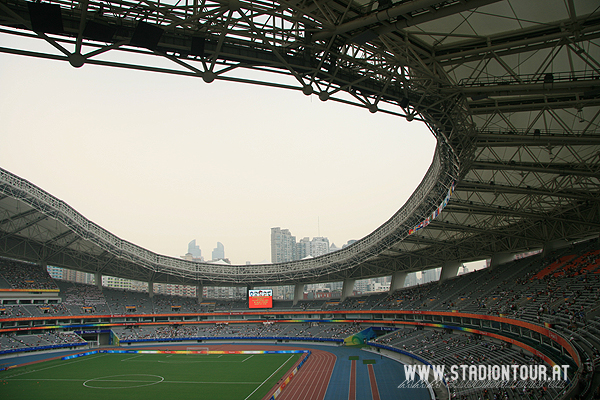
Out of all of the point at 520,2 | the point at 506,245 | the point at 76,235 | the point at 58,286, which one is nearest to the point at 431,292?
the point at 506,245

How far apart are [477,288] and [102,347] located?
60.0m

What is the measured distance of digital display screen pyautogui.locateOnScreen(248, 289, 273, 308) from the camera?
72.9 metres

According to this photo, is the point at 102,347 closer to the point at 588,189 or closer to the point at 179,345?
the point at 179,345

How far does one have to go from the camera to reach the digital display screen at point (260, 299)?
72875 millimetres

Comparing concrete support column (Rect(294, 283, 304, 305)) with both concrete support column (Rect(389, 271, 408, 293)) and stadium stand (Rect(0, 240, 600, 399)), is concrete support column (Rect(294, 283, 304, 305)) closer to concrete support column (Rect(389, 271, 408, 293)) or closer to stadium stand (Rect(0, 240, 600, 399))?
stadium stand (Rect(0, 240, 600, 399))

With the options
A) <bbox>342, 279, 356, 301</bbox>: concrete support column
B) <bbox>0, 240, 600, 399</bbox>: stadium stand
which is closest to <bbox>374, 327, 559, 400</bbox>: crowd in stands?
<bbox>0, 240, 600, 399</bbox>: stadium stand

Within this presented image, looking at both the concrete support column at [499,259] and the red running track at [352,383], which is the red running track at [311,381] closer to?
the red running track at [352,383]

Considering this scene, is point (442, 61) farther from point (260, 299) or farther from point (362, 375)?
point (260, 299)

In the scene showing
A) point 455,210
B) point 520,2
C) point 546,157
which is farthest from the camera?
point 455,210

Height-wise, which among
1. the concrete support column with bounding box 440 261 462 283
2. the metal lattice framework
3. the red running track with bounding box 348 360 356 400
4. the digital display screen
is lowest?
the red running track with bounding box 348 360 356 400

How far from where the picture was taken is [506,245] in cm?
4834

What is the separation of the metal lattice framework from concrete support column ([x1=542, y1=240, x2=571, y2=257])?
5076 mm

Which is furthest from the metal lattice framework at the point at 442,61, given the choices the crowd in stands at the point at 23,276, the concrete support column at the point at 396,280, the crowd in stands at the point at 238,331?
the crowd in stands at the point at 23,276

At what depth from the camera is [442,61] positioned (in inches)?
661
